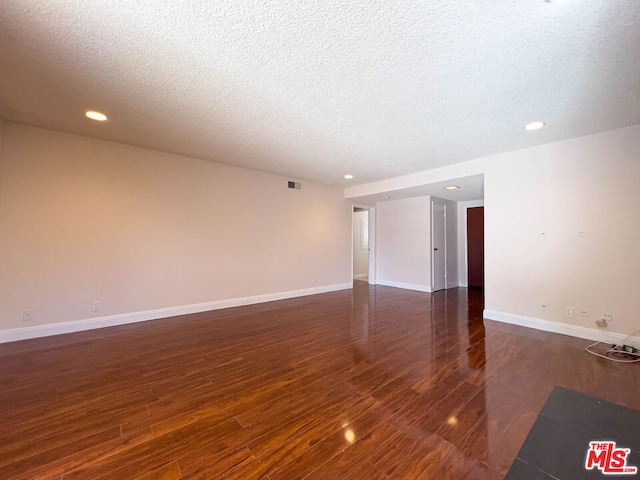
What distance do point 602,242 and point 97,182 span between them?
6539 mm

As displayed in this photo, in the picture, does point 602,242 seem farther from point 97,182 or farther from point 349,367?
point 97,182

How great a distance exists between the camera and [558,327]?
3354 millimetres

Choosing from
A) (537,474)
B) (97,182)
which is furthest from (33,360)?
(537,474)

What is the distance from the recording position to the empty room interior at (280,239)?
1.51m

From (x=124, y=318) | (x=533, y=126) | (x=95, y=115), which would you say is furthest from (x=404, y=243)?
(x=95, y=115)

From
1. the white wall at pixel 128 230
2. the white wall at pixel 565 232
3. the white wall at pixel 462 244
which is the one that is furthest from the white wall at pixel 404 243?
the white wall at pixel 128 230

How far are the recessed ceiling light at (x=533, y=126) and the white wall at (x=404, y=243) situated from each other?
305 cm

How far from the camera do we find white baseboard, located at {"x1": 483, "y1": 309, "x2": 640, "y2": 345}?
300cm

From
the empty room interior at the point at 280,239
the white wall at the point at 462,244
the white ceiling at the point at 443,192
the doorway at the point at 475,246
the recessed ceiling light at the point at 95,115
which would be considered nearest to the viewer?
the empty room interior at the point at 280,239

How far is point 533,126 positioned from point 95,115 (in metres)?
4.93

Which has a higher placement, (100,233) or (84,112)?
(84,112)

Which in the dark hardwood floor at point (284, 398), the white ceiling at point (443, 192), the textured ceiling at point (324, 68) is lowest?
the dark hardwood floor at point (284, 398)

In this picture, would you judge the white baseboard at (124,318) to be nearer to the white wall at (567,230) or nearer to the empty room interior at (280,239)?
the empty room interior at (280,239)

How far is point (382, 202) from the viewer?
23.2ft
